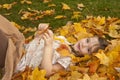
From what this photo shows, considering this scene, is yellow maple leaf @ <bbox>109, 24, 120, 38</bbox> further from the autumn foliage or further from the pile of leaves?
the pile of leaves

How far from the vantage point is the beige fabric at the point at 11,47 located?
12.1 ft

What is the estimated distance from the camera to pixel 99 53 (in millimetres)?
3836

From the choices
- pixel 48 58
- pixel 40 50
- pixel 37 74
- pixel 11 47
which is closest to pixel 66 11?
pixel 40 50

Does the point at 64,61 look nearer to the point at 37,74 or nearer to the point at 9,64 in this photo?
the point at 37,74

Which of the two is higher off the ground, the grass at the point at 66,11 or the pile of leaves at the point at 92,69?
the pile of leaves at the point at 92,69

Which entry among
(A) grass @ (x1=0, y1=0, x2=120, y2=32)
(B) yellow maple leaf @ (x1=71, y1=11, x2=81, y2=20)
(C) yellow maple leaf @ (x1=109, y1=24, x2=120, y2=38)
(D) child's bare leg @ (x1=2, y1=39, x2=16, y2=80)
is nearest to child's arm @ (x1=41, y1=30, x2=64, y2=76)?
(D) child's bare leg @ (x1=2, y1=39, x2=16, y2=80)

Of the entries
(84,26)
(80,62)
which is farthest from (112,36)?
(80,62)

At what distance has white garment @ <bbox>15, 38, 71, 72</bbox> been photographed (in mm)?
3932

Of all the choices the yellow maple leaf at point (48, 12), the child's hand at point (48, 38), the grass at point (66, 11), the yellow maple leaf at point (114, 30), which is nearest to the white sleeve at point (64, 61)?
the child's hand at point (48, 38)

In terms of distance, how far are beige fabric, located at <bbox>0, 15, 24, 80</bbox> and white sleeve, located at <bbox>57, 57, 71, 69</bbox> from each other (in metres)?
0.40

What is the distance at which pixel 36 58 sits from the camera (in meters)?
3.98

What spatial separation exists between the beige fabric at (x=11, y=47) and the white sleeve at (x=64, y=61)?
0.40 meters

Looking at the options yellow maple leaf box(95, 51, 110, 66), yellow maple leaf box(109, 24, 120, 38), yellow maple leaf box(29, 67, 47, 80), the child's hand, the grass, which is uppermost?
the child's hand

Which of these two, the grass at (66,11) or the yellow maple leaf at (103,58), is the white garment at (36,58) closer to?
the yellow maple leaf at (103,58)
